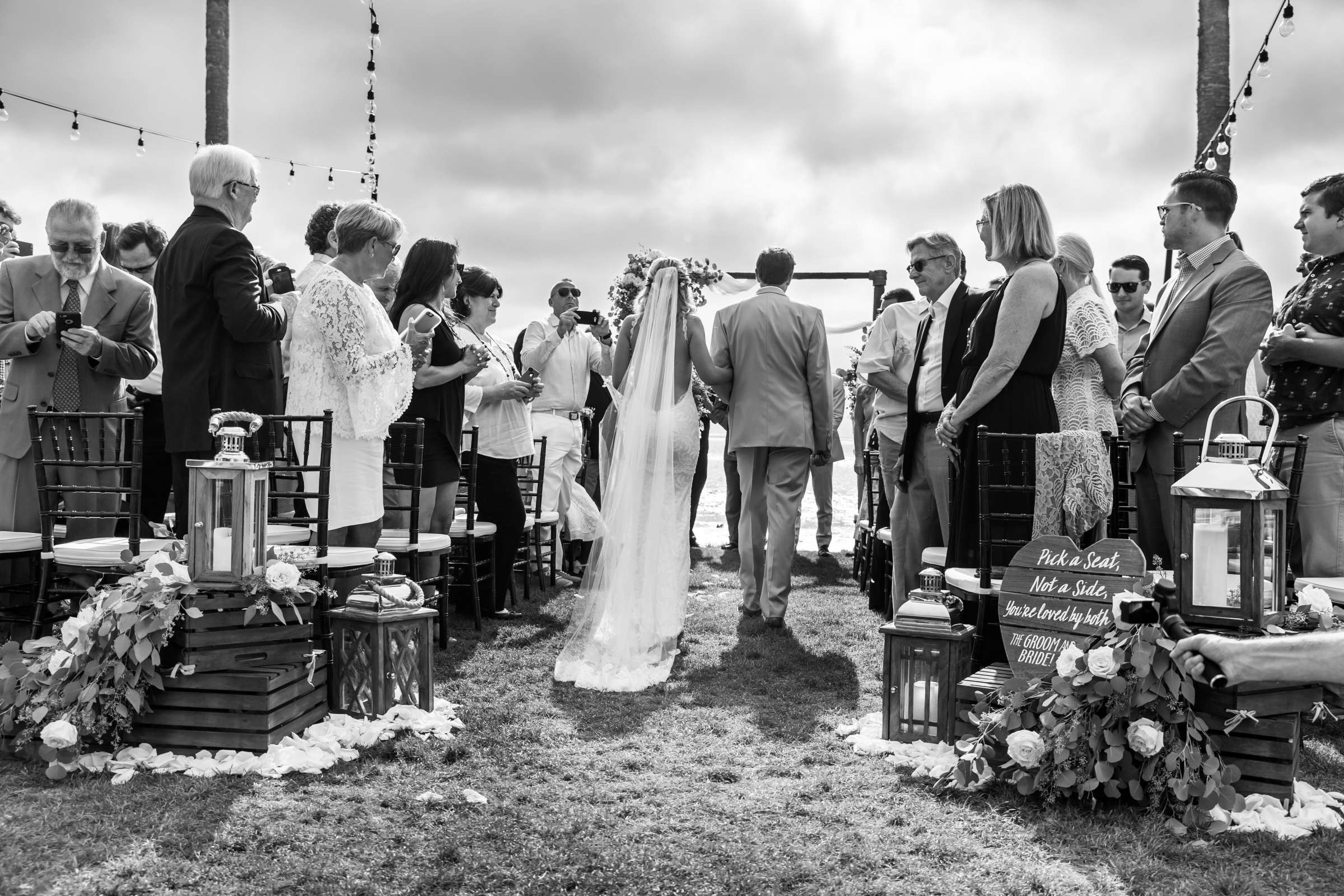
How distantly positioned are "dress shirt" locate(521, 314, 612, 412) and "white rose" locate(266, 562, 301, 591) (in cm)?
365

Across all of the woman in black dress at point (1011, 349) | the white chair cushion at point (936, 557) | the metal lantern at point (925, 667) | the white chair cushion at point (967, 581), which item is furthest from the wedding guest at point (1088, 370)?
the metal lantern at point (925, 667)

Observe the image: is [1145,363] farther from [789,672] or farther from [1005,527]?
[789,672]

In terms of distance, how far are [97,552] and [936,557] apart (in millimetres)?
3250

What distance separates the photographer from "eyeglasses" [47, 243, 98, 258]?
4.58 metres

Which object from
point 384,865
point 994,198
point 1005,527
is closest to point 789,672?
point 1005,527

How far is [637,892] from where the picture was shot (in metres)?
2.41

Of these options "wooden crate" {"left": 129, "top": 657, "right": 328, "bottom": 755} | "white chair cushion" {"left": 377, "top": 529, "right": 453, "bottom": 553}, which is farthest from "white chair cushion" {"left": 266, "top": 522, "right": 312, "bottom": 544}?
"wooden crate" {"left": 129, "top": 657, "right": 328, "bottom": 755}

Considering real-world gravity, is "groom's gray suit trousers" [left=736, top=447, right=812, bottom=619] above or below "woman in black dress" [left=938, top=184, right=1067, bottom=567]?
below

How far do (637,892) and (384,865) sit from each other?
0.62 metres

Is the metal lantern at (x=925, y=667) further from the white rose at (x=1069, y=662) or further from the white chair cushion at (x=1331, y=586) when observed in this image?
the white chair cushion at (x=1331, y=586)

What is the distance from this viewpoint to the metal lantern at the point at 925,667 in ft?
11.5

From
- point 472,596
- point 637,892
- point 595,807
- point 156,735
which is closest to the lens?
point 637,892

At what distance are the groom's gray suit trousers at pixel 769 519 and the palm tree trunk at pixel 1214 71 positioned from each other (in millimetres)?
4988

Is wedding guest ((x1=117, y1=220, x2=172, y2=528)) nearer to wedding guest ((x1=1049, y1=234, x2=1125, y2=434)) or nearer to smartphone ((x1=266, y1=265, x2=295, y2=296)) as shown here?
smartphone ((x1=266, y1=265, x2=295, y2=296))
